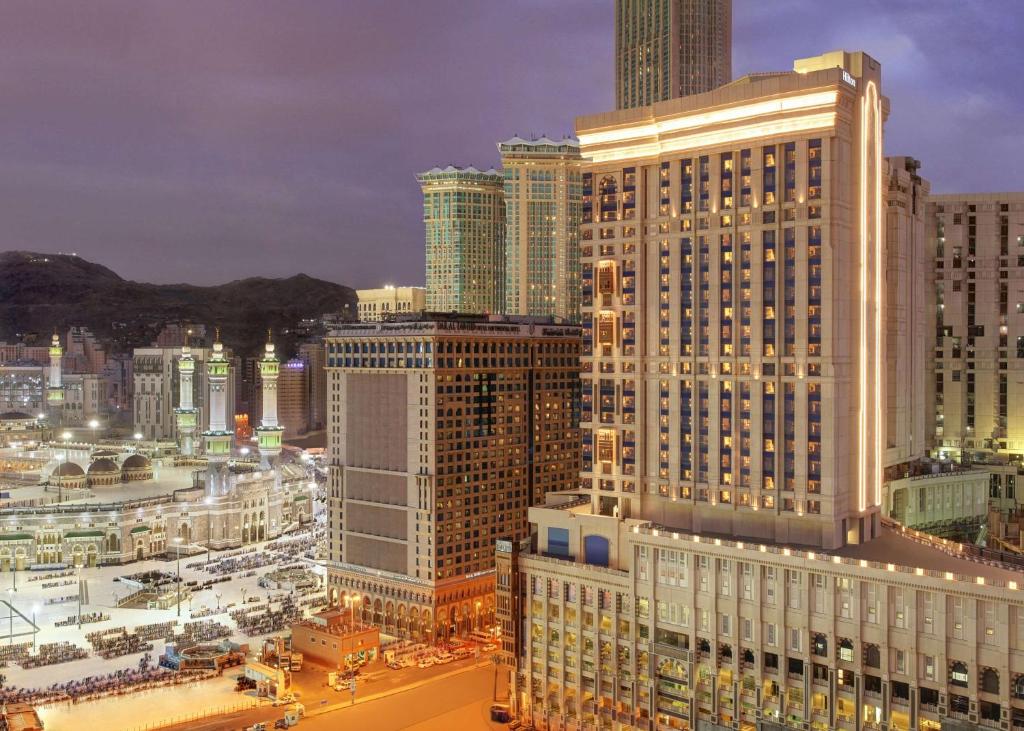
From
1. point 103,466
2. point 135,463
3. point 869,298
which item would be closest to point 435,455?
point 869,298

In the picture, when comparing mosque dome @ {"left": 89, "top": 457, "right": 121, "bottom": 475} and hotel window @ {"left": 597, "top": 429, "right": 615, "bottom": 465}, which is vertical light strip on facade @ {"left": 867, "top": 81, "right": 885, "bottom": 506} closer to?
hotel window @ {"left": 597, "top": 429, "right": 615, "bottom": 465}

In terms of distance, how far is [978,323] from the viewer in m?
130

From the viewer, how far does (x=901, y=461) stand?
118m

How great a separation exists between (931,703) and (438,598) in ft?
182

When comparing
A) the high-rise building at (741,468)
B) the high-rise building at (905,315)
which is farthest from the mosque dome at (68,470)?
the high-rise building at (905,315)

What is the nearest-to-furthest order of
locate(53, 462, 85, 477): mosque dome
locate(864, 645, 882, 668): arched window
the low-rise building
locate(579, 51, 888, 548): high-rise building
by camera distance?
1. locate(864, 645, 882, 668): arched window
2. locate(579, 51, 888, 548): high-rise building
3. the low-rise building
4. locate(53, 462, 85, 477): mosque dome

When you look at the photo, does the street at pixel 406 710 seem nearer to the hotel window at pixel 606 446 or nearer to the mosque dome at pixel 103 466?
the hotel window at pixel 606 446

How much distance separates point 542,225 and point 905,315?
86.5m

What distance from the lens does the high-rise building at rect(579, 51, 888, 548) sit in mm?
73500

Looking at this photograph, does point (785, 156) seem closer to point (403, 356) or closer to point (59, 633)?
point (403, 356)

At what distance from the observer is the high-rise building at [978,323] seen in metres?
127

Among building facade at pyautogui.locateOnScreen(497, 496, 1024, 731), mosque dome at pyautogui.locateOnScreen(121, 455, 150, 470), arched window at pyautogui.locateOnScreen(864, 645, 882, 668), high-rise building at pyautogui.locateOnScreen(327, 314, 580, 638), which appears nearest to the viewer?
building facade at pyautogui.locateOnScreen(497, 496, 1024, 731)

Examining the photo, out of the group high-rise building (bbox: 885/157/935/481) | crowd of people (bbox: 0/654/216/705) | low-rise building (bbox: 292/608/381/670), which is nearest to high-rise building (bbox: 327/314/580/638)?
low-rise building (bbox: 292/608/381/670)

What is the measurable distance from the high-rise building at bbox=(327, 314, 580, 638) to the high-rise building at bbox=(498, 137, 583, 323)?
70.9 meters
